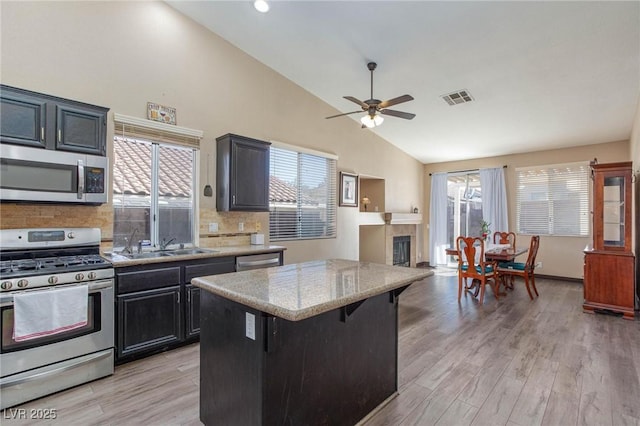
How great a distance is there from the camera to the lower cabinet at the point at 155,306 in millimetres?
2795

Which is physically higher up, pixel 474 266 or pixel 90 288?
pixel 90 288

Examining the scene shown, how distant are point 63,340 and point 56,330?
0.12m

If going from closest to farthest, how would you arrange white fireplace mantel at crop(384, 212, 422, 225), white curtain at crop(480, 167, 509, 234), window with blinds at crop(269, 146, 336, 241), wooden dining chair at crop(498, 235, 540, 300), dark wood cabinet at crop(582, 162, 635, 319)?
dark wood cabinet at crop(582, 162, 635, 319) < window with blinds at crop(269, 146, 336, 241) < wooden dining chair at crop(498, 235, 540, 300) < white fireplace mantel at crop(384, 212, 422, 225) < white curtain at crop(480, 167, 509, 234)

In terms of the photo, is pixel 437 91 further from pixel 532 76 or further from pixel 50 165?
pixel 50 165

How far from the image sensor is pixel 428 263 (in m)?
8.24

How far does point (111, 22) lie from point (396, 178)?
5.72 metres

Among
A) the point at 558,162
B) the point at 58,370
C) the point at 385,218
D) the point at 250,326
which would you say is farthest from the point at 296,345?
the point at 558,162

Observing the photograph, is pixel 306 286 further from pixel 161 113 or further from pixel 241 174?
pixel 161 113

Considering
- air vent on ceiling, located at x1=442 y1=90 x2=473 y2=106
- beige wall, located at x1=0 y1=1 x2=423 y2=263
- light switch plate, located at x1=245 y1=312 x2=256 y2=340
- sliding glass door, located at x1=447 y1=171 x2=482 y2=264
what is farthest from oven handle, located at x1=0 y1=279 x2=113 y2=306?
sliding glass door, located at x1=447 y1=171 x2=482 y2=264

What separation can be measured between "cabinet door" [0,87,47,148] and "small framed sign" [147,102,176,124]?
1.04 m

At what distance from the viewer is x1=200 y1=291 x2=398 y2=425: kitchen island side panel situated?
5.20 feet

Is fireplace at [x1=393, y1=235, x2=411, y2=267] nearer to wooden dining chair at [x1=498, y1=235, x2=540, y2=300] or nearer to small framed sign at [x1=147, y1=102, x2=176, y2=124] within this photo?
wooden dining chair at [x1=498, y1=235, x2=540, y2=300]

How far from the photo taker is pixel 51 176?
2.64 meters

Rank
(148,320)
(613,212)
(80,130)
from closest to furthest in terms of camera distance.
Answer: (80,130), (148,320), (613,212)
